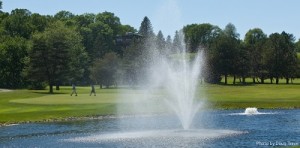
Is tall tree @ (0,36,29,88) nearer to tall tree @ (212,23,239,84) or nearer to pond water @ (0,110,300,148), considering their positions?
tall tree @ (212,23,239,84)

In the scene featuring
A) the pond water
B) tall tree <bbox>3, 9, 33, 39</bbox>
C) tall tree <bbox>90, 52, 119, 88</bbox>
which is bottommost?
the pond water

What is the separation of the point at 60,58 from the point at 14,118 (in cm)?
5694

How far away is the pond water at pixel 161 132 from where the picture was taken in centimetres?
3753

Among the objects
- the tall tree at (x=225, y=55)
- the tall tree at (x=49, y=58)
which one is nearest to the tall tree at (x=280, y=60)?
the tall tree at (x=225, y=55)

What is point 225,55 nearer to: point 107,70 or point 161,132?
point 107,70

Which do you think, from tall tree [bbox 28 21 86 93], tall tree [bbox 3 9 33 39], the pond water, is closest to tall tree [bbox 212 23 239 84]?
tall tree [bbox 28 21 86 93]

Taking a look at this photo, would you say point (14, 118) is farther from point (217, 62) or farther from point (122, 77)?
point (217, 62)

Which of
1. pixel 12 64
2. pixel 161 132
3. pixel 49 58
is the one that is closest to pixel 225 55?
pixel 12 64

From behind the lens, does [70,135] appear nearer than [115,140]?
No

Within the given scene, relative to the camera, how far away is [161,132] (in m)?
44.2

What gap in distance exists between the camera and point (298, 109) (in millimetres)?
67750

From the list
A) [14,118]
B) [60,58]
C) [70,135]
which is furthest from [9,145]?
A: [60,58]

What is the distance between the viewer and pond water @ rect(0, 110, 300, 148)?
123ft

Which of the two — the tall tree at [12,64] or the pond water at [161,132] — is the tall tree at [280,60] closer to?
the tall tree at [12,64]
